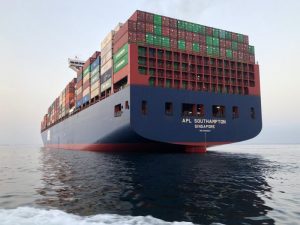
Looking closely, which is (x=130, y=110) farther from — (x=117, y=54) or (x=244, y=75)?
(x=244, y=75)

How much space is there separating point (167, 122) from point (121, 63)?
10.1 m

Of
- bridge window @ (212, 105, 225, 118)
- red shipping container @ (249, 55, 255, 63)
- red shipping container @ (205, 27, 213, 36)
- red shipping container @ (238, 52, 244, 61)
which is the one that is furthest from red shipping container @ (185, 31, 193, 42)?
red shipping container @ (249, 55, 255, 63)

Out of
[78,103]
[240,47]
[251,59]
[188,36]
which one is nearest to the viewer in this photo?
[188,36]

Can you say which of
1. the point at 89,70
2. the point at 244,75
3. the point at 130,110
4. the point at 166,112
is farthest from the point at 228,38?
the point at 89,70

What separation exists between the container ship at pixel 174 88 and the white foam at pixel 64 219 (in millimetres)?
22756

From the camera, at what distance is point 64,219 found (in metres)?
7.70

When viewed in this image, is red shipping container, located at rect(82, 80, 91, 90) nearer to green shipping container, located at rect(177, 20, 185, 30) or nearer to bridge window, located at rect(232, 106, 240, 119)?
green shipping container, located at rect(177, 20, 185, 30)

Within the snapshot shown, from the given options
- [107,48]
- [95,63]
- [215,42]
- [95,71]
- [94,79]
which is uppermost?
[107,48]

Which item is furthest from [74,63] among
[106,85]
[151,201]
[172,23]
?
[151,201]

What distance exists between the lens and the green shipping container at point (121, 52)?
34.2 metres

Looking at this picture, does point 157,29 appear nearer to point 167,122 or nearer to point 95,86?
point 167,122

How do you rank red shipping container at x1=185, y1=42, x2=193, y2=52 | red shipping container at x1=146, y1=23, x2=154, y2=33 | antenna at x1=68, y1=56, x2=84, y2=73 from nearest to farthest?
red shipping container at x1=146, y1=23, x2=154, y2=33, red shipping container at x1=185, y1=42, x2=193, y2=52, antenna at x1=68, y1=56, x2=84, y2=73

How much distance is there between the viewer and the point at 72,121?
192ft

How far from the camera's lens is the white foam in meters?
7.49
